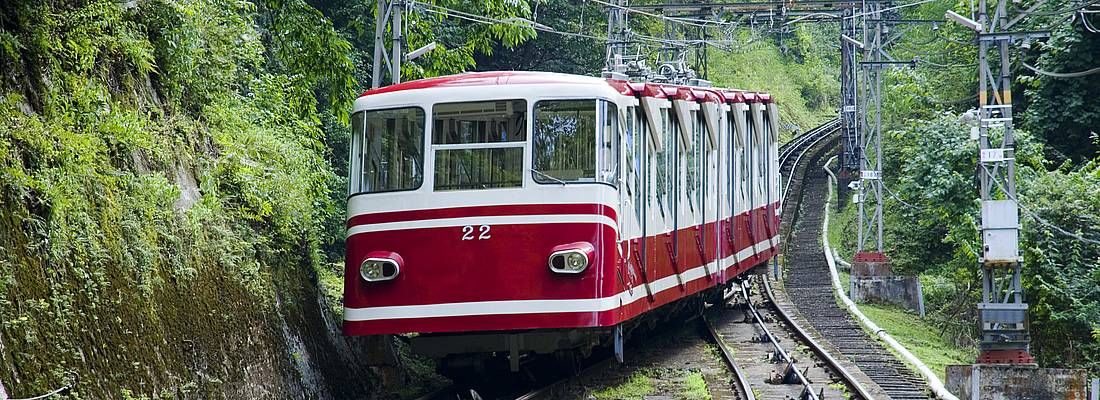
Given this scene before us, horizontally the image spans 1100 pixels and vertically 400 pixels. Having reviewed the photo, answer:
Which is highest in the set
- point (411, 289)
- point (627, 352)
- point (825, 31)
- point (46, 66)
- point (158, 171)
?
point (825, 31)

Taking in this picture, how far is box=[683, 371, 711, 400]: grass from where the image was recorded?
12849mm

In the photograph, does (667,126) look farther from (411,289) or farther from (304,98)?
(304,98)

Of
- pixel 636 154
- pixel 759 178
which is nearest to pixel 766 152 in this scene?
pixel 759 178

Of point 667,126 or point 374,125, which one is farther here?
point 667,126

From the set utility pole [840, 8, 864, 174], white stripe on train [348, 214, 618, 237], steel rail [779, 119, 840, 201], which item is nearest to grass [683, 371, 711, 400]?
white stripe on train [348, 214, 618, 237]

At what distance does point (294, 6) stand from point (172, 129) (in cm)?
402

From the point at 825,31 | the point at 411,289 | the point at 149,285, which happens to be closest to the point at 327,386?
the point at 411,289

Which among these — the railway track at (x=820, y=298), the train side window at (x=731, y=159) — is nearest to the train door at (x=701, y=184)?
the train side window at (x=731, y=159)

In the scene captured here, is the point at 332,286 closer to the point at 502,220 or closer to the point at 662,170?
the point at 662,170

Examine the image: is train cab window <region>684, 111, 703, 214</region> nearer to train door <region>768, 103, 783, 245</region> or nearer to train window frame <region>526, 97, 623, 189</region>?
train window frame <region>526, 97, 623, 189</region>

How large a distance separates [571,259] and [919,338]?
1131 centimetres

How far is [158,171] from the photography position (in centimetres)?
1076

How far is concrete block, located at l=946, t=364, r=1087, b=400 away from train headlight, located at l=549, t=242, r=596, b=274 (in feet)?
18.6

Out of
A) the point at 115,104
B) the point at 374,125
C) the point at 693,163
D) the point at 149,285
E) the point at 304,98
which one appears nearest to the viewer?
the point at 149,285
